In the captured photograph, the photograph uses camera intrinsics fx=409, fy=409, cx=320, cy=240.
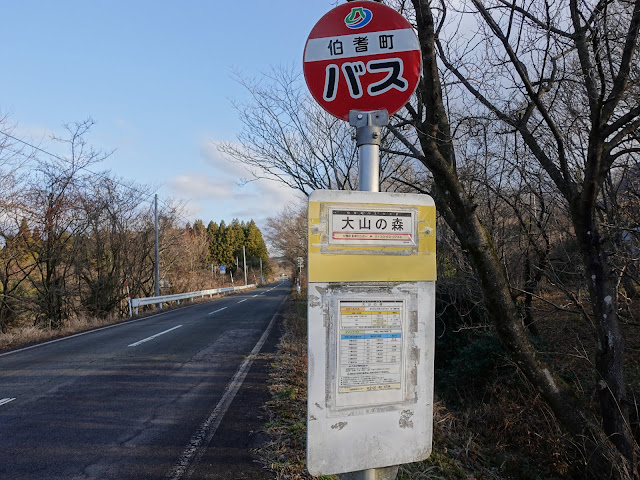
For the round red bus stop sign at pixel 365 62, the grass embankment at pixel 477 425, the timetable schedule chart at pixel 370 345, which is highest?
the round red bus stop sign at pixel 365 62

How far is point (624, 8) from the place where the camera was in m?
3.94

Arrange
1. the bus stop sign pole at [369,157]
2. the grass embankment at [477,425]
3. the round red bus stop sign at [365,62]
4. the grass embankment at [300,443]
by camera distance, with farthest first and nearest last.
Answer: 1. the grass embankment at [477,425]
2. the grass embankment at [300,443]
3. the round red bus stop sign at [365,62]
4. the bus stop sign pole at [369,157]

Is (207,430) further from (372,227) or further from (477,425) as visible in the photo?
(477,425)

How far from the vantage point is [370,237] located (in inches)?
66.2

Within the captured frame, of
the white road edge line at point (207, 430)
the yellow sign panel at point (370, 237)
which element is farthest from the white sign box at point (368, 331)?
the white road edge line at point (207, 430)

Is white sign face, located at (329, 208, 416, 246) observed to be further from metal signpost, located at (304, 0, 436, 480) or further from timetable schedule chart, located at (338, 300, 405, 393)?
timetable schedule chart, located at (338, 300, 405, 393)

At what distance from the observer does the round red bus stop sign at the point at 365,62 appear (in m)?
1.92

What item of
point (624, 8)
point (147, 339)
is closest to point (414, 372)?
point (624, 8)

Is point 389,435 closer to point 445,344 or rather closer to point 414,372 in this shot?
point 414,372

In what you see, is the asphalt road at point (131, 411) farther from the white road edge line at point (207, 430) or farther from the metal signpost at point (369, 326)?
the metal signpost at point (369, 326)

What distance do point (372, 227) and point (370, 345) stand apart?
50 cm

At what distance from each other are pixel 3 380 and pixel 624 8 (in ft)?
29.9

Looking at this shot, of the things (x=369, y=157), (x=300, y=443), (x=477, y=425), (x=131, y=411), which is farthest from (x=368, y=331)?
(x=477, y=425)

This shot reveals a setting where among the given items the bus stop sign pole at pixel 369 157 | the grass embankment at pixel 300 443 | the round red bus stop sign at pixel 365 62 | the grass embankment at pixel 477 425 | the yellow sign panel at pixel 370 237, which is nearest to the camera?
the yellow sign panel at pixel 370 237
